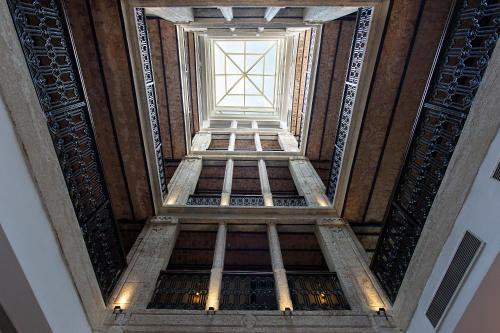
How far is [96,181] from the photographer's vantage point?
16.8ft

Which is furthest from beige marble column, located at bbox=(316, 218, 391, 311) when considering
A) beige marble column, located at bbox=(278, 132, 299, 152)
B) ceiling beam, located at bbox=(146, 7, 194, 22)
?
ceiling beam, located at bbox=(146, 7, 194, 22)

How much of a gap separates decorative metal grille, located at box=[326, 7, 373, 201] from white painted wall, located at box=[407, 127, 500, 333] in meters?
3.98

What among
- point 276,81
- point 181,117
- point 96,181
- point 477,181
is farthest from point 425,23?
point 276,81

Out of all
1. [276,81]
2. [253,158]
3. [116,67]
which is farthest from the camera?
[276,81]

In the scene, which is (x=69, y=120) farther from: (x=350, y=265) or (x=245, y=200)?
(x=350, y=265)

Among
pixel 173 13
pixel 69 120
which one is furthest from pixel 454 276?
pixel 173 13

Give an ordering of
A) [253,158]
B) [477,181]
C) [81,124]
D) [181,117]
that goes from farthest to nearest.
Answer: [253,158] → [181,117] → [81,124] → [477,181]

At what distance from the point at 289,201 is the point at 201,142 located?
725 centimetres

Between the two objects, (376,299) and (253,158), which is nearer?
(376,299)

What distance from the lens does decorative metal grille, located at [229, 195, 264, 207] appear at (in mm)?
9055

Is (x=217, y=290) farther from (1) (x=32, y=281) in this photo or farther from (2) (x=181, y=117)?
(2) (x=181, y=117)

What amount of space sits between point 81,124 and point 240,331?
4702 millimetres

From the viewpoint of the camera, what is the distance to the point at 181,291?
19.6ft

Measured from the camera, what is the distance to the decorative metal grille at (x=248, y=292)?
5.59 metres
